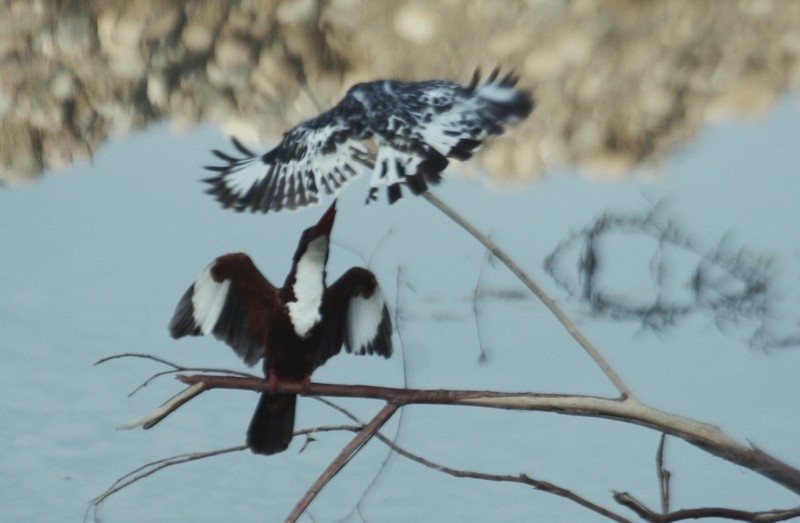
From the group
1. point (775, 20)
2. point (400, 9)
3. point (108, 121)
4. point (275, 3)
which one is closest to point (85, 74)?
point (108, 121)

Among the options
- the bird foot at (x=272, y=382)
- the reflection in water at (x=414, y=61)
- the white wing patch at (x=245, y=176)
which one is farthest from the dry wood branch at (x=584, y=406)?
the reflection in water at (x=414, y=61)

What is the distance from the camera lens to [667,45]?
152 cm

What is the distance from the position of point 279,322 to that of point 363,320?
0.23 feet

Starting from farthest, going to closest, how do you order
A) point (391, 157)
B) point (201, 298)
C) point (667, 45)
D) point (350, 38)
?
point (667, 45), point (350, 38), point (201, 298), point (391, 157)

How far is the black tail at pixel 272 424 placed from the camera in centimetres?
78

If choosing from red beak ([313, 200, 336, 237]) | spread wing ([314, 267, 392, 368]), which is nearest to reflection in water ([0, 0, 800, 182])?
spread wing ([314, 267, 392, 368])

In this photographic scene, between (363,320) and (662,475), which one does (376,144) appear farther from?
(662,475)

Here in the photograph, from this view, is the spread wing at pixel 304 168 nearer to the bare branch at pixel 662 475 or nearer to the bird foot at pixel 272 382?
the bird foot at pixel 272 382

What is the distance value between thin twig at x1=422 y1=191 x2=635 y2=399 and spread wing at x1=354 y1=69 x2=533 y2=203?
83mm

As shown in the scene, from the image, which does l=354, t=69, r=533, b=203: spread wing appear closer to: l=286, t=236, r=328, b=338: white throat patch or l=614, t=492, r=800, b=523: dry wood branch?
l=286, t=236, r=328, b=338: white throat patch

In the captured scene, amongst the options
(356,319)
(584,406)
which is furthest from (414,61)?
(584,406)

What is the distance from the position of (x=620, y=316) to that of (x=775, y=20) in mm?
707

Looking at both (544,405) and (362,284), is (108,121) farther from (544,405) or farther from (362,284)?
(544,405)

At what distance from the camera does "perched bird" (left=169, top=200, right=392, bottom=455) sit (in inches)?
29.6
